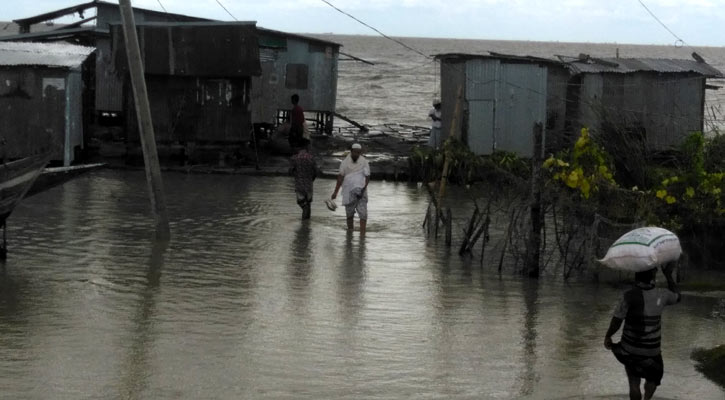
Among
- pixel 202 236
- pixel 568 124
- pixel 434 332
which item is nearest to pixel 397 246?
pixel 202 236

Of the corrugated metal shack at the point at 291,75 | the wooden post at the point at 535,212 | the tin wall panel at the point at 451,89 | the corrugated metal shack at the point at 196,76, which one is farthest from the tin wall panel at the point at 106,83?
the wooden post at the point at 535,212

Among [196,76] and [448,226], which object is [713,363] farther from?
[196,76]

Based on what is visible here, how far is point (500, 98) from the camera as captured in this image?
22688 mm

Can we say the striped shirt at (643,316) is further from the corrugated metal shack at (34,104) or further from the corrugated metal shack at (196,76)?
the corrugated metal shack at (196,76)

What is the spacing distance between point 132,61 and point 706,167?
7.35 metres

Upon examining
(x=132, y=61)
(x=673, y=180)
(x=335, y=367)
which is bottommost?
(x=335, y=367)

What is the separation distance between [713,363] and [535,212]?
4.00 m

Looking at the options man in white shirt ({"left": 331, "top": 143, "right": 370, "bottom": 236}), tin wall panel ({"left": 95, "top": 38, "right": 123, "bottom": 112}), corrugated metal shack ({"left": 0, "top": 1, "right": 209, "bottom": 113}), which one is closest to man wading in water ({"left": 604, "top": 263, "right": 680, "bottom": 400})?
man in white shirt ({"left": 331, "top": 143, "right": 370, "bottom": 236})

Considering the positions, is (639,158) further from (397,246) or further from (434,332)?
(434,332)

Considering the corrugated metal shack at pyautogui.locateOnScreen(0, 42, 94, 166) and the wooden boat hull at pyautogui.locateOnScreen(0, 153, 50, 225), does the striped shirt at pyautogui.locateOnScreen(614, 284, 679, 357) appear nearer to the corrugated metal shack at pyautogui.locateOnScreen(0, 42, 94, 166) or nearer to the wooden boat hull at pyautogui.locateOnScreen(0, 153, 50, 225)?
the wooden boat hull at pyautogui.locateOnScreen(0, 153, 50, 225)

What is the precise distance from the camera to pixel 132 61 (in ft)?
44.7

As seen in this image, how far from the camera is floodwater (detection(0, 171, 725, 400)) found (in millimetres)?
8117

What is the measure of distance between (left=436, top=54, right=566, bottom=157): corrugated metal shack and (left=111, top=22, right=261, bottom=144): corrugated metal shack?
4280 mm

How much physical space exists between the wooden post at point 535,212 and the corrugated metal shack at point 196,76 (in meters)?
10.5
